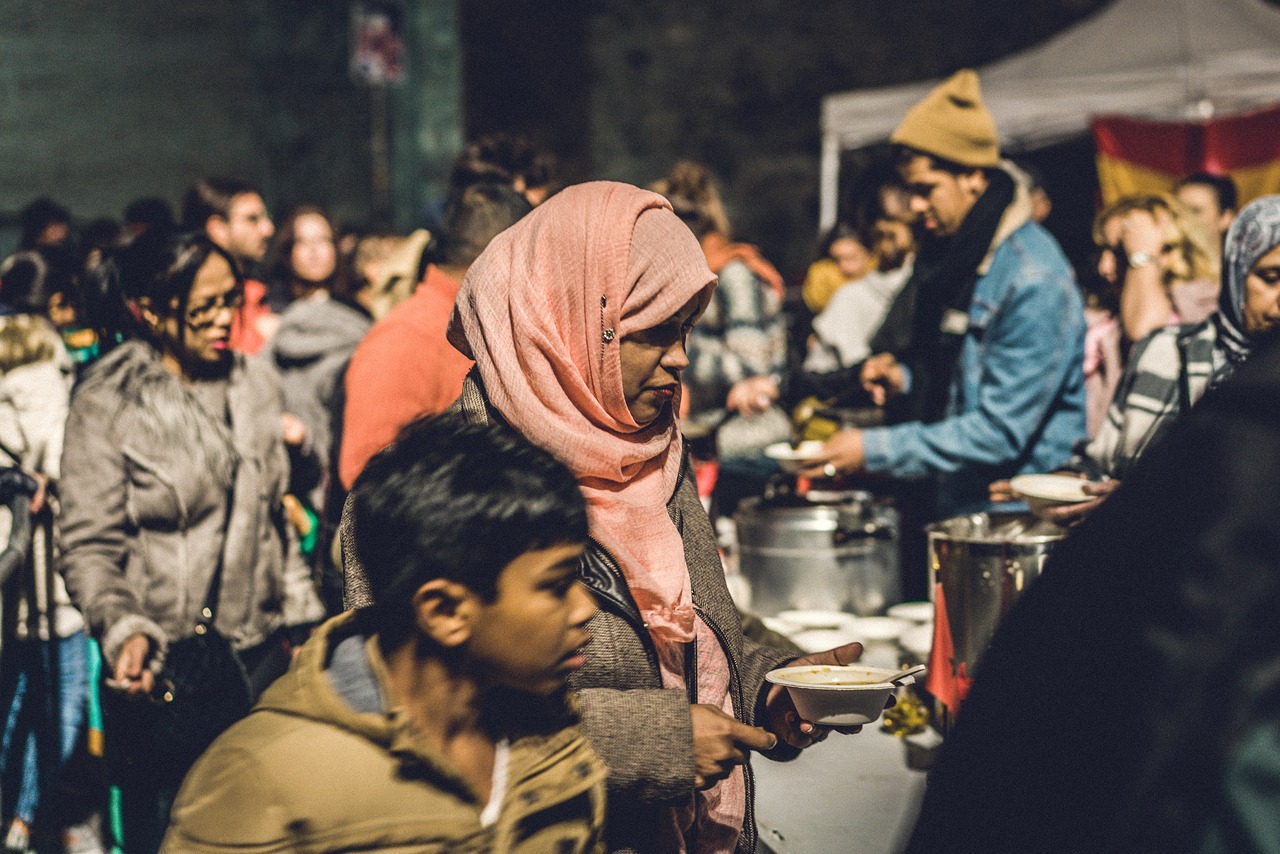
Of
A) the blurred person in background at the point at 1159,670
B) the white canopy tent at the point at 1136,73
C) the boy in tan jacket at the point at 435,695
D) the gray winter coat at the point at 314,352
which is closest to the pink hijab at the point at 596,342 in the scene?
the boy in tan jacket at the point at 435,695

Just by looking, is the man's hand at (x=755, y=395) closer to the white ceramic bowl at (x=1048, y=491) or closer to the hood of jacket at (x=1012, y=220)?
the hood of jacket at (x=1012, y=220)

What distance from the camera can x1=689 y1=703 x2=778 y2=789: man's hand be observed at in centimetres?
157

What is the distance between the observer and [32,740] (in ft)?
11.6

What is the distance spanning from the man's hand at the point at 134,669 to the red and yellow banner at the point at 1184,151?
5.91 metres

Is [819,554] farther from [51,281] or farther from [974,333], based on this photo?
[51,281]

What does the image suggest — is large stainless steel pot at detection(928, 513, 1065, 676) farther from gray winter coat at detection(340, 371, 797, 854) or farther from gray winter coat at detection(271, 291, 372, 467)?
gray winter coat at detection(271, 291, 372, 467)

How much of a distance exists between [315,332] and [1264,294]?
330cm

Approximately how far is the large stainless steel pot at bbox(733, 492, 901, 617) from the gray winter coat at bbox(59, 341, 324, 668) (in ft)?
3.85

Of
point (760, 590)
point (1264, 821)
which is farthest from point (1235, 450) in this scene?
point (760, 590)

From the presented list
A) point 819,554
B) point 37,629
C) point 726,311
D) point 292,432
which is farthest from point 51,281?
point 819,554

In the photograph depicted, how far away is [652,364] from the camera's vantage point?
5.78ft

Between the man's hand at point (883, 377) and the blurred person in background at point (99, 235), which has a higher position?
the blurred person in background at point (99, 235)

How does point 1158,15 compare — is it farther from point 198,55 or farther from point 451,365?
point 198,55

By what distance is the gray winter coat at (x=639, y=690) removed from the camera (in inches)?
60.6
